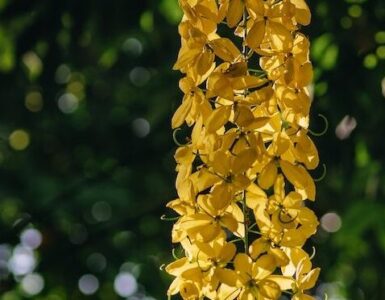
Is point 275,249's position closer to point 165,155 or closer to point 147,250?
point 165,155

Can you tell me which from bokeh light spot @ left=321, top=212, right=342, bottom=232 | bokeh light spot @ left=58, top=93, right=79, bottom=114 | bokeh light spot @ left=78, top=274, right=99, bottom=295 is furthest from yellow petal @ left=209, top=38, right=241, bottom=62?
bokeh light spot @ left=58, top=93, right=79, bottom=114

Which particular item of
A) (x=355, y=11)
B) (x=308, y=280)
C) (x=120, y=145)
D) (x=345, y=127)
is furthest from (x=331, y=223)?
(x=308, y=280)

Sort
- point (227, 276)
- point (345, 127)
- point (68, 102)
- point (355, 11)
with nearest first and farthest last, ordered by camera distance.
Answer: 1. point (227, 276)
2. point (355, 11)
3. point (345, 127)
4. point (68, 102)

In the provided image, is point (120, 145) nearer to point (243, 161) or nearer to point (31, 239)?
point (31, 239)

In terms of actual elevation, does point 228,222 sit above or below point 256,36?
below

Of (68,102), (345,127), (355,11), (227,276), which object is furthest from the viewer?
(68,102)

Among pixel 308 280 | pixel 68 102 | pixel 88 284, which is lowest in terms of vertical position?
pixel 88 284

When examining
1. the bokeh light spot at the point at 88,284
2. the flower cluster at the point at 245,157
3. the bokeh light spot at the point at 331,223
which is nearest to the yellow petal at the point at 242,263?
the flower cluster at the point at 245,157

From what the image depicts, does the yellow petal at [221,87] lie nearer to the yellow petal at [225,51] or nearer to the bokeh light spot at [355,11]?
the yellow petal at [225,51]
